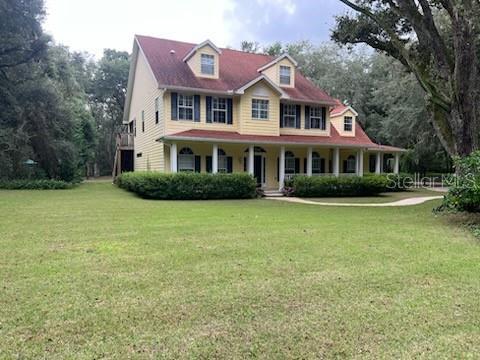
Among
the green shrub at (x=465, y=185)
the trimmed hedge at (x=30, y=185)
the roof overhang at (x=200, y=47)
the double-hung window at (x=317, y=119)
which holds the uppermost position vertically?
the roof overhang at (x=200, y=47)

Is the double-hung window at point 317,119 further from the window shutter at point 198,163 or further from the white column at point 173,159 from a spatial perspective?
the white column at point 173,159

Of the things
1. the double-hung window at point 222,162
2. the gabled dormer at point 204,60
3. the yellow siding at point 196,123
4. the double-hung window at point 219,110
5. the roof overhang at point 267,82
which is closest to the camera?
the yellow siding at point 196,123

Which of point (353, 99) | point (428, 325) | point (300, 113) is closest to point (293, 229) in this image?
point (428, 325)

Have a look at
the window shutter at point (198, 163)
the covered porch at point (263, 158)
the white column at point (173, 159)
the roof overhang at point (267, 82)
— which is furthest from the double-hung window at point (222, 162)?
the roof overhang at point (267, 82)

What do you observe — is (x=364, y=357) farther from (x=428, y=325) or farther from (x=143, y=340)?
(x=143, y=340)

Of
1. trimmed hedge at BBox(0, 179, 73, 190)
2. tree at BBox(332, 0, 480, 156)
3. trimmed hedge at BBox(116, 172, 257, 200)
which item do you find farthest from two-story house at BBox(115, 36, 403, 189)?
tree at BBox(332, 0, 480, 156)

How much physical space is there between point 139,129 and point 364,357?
22.9 m

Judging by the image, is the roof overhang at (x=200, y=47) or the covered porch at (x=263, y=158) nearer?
the covered porch at (x=263, y=158)

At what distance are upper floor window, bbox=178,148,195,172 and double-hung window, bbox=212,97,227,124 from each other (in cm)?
209

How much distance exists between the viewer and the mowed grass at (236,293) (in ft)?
10.5

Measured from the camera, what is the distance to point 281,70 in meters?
22.1

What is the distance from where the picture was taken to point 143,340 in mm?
3252

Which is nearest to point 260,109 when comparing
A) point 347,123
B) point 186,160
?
point 186,160

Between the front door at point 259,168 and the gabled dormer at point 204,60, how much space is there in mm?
4942
